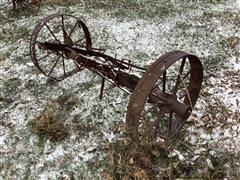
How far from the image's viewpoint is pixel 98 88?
6625mm

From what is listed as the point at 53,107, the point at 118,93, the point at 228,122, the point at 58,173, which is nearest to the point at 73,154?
the point at 58,173

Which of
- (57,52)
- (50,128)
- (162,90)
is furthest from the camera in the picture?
(57,52)

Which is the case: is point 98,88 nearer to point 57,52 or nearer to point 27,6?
point 57,52

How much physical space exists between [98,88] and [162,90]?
1.46 metres

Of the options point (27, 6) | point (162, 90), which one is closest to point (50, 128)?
point (162, 90)

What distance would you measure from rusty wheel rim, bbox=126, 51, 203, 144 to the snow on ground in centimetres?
40

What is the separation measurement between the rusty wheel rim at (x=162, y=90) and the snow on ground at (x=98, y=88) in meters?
0.40

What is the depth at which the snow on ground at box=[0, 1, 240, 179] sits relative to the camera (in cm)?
550

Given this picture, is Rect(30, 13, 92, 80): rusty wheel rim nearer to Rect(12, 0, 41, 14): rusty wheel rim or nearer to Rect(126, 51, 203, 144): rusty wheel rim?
Rect(12, 0, 41, 14): rusty wheel rim

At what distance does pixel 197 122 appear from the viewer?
230 inches

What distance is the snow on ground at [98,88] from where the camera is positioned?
5.50 m

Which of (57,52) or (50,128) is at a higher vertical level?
(57,52)

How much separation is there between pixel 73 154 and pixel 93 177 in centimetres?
55

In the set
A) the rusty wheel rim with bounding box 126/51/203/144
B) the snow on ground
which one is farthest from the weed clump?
the rusty wheel rim with bounding box 126/51/203/144
